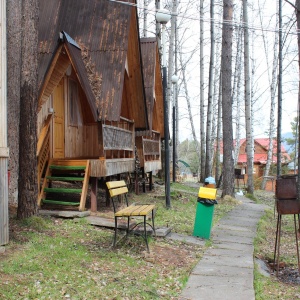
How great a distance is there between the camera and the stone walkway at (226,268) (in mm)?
4719

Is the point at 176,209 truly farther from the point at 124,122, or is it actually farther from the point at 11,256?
the point at 11,256

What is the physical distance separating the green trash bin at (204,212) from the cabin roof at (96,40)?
2974mm

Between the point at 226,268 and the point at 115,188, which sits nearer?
the point at 226,268

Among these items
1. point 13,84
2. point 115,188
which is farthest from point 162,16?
point 115,188

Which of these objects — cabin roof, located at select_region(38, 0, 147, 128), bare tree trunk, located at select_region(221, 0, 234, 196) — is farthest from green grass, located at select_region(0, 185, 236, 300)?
bare tree trunk, located at select_region(221, 0, 234, 196)

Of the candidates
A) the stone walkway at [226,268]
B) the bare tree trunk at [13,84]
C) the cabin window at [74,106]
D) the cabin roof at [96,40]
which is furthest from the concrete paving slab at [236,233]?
the cabin window at [74,106]

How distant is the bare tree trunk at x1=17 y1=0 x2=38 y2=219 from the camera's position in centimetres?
686

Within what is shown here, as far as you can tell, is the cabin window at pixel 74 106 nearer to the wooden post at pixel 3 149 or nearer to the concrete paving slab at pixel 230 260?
the wooden post at pixel 3 149

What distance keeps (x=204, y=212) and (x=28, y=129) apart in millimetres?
3510

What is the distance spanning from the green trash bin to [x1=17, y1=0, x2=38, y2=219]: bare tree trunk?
298cm

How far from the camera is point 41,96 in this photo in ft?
28.7

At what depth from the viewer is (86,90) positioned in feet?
29.1

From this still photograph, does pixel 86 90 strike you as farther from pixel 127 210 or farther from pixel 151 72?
pixel 151 72

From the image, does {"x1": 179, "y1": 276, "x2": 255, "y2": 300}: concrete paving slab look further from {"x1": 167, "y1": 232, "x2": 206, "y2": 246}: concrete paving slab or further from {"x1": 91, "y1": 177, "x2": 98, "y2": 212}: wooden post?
{"x1": 91, "y1": 177, "x2": 98, "y2": 212}: wooden post
